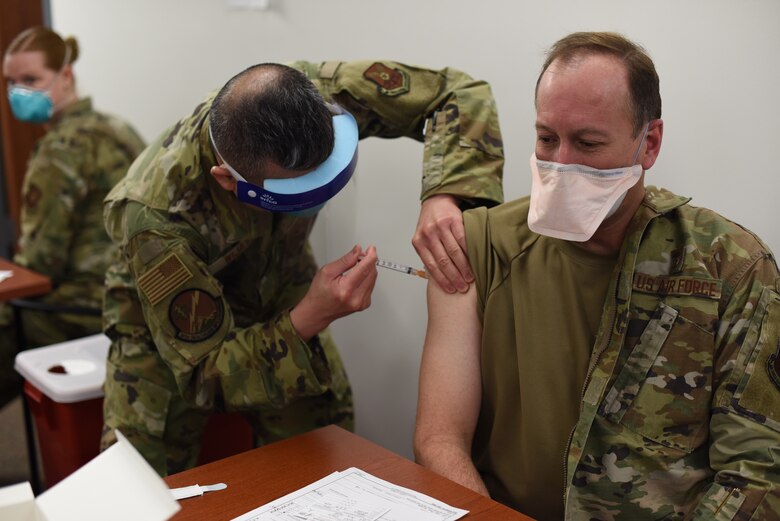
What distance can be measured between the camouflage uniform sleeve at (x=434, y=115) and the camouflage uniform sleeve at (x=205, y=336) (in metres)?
0.51

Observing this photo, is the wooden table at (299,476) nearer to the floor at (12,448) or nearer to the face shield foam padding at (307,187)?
the face shield foam padding at (307,187)

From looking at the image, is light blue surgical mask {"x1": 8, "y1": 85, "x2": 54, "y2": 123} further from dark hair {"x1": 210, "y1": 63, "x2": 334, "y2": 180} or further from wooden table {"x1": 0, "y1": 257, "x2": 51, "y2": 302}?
dark hair {"x1": 210, "y1": 63, "x2": 334, "y2": 180}

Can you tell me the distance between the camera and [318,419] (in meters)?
2.37

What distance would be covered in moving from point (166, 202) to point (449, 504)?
38.8 inches

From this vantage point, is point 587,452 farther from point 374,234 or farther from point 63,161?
point 63,161

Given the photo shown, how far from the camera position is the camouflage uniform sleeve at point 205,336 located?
1851 millimetres

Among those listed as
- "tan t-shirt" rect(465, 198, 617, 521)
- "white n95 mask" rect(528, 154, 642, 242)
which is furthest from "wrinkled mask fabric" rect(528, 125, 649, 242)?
"tan t-shirt" rect(465, 198, 617, 521)

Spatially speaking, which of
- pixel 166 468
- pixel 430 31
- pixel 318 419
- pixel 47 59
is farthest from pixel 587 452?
pixel 47 59

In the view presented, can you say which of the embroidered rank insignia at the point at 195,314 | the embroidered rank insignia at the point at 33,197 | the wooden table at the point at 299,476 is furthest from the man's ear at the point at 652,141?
the embroidered rank insignia at the point at 33,197

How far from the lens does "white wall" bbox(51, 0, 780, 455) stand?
1.81 m

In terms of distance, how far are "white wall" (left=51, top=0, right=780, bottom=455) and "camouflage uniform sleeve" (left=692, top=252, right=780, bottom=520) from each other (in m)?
0.39

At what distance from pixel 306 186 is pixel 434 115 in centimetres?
59

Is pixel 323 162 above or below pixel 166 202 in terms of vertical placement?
above

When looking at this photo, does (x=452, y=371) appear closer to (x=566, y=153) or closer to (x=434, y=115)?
(x=566, y=153)
